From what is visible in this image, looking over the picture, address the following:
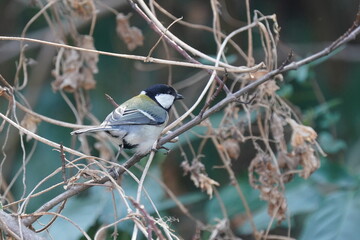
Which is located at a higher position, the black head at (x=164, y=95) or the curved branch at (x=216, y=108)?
the curved branch at (x=216, y=108)

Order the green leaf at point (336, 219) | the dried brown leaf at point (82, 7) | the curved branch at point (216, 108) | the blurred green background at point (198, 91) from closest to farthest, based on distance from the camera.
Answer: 1. the curved branch at point (216, 108)
2. the dried brown leaf at point (82, 7)
3. the green leaf at point (336, 219)
4. the blurred green background at point (198, 91)

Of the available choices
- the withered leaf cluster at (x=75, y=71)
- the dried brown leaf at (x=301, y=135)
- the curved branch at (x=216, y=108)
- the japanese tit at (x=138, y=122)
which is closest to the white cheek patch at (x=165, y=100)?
the japanese tit at (x=138, y=122)

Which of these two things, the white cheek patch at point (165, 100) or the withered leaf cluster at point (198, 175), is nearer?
→ the withered leaf cluster at point (198, 175)

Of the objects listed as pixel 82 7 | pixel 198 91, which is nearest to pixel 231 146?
pixel 82 7

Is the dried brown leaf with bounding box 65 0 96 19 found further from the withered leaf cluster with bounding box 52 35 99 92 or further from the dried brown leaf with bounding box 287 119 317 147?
the dried brown leaf with bounding box 287 119 317 147

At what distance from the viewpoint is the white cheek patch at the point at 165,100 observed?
2.02 meters

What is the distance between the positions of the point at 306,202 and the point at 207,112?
1.13m

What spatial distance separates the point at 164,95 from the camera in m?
2.05

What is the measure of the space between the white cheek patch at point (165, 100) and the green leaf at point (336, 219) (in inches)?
27.0

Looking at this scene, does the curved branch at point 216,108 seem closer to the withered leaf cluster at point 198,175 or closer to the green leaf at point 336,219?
the withered leaf cluster at point 198,175

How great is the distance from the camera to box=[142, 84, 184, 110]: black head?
202 cm

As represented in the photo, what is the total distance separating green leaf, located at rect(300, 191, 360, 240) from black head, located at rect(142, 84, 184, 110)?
0.68 m

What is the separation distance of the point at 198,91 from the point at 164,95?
1200 millimetres

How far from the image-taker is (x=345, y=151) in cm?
297
